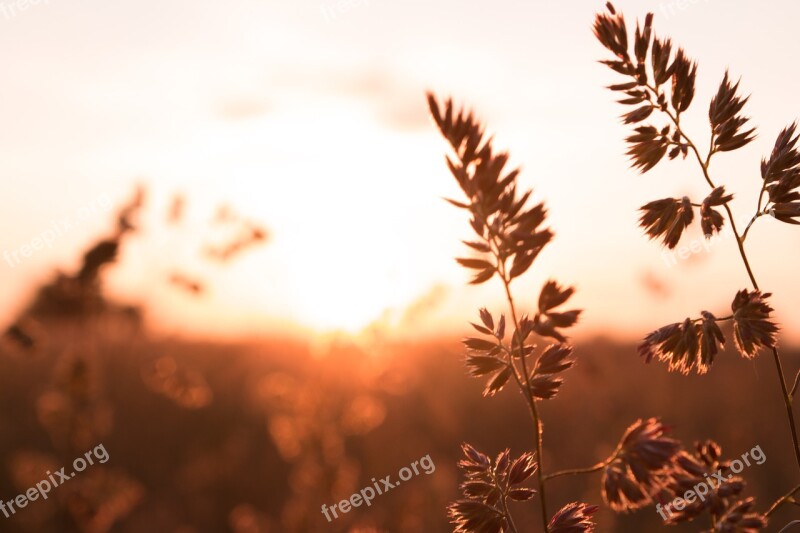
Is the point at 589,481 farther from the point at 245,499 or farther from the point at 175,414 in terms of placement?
the point at 175,414

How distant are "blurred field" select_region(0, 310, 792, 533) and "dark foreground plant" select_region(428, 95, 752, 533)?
11.4 feet

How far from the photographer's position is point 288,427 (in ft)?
21.5

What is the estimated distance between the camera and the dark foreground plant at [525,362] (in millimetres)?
1320

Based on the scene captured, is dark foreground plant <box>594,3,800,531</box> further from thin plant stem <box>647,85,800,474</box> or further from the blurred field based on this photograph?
the blurred field

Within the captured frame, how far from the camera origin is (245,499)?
32.1ft

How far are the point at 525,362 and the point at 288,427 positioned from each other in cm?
538

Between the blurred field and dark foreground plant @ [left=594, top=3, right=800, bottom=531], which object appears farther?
the blurred field

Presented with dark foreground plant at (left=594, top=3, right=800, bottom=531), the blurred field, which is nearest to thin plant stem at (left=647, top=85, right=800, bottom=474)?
dark foreground plant at (left=594, top=3, right=800, bottom=531)

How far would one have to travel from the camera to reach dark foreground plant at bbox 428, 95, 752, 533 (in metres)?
1.32

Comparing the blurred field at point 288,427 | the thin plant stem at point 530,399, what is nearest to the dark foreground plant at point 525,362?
the thin plant stem at point 530,399

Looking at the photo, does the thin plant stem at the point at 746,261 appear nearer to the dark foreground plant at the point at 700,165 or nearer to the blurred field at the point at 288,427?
the dark foreground plant at the point at 700,165

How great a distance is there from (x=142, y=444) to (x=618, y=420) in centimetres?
697

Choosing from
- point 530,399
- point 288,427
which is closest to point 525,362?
point 530,399

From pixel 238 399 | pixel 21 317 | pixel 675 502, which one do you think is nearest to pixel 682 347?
pixel 675 502
